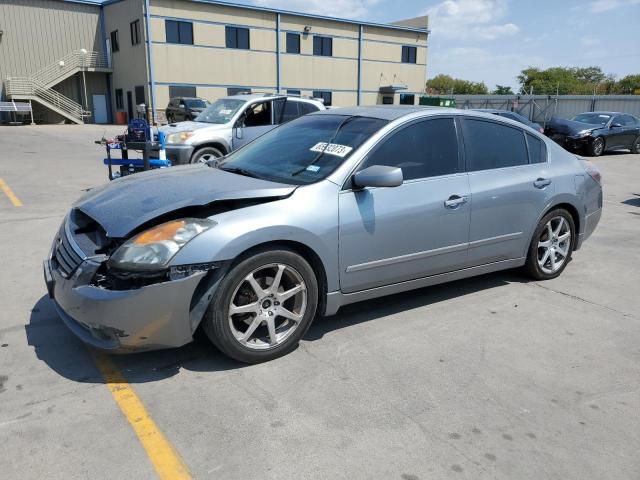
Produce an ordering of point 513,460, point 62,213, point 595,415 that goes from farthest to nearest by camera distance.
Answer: point 62,213, point 595,415, point 513,460

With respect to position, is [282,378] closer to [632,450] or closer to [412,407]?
[412,407]

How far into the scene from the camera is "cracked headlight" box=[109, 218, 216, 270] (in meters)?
2.98

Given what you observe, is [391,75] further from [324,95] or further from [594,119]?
[594,119]

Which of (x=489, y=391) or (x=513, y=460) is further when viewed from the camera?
(x=489, y=391)

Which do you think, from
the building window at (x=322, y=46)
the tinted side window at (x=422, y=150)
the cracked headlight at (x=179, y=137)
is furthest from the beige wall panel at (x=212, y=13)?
the tinted side window at (x=422, y=150)

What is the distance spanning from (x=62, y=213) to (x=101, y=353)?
458 cm

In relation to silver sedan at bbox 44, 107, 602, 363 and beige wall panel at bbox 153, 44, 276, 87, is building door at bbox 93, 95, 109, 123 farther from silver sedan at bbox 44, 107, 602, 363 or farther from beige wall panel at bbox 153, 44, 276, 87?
silver sedan at bbox 44, 107, 602, 363

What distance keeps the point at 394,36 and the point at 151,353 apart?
41943 millimetres

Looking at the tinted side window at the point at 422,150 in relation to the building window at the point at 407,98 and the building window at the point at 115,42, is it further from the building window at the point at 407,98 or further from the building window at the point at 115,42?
the building window at the point at 407,98

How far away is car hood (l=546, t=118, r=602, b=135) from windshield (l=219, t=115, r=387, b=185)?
51.4 ft

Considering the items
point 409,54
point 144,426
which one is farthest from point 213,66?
point 144,426

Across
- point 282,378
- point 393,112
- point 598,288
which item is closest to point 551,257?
point 598,288

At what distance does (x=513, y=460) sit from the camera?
2.56 metres

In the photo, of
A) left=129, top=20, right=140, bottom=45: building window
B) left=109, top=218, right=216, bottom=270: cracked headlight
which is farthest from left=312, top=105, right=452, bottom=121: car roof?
left=129, top=20, right=140, bottom=45: building window
